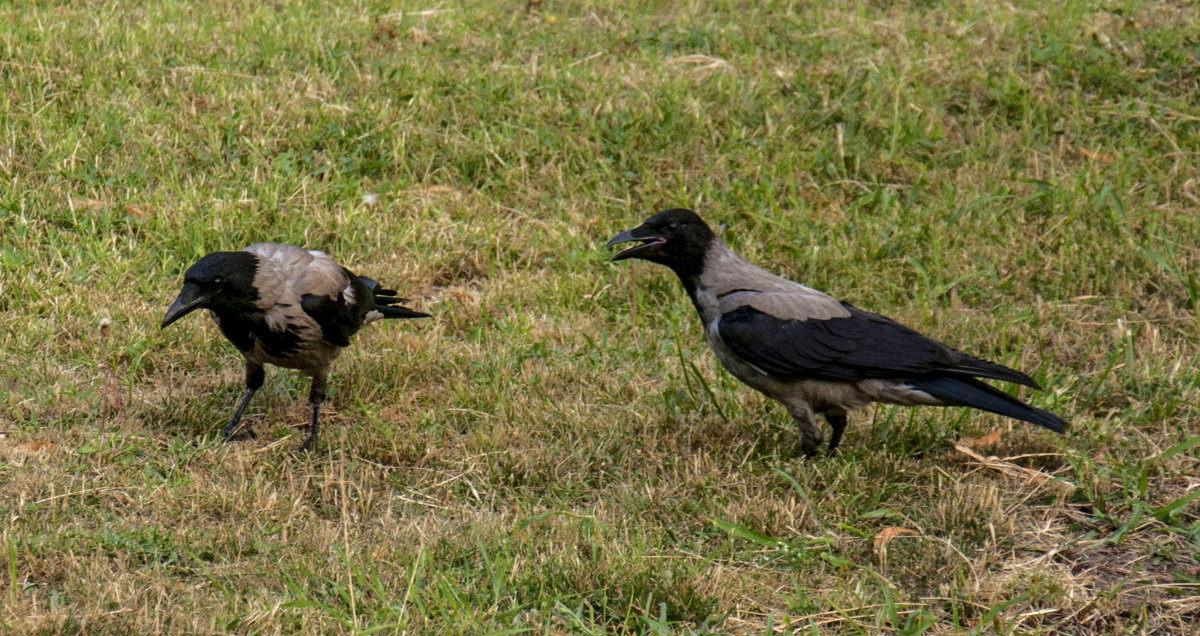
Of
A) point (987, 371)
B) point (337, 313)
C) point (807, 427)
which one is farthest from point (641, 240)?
point (987, 371)

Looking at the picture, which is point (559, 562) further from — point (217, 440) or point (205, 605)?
point (217, 440)

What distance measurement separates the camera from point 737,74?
8883 mm

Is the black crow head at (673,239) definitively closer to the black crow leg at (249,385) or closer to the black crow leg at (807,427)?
the black crow leg at (807,427)

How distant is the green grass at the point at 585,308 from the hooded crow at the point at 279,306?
1.03 feet

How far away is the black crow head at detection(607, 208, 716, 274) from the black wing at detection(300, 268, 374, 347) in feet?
3.92

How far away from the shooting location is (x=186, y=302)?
5426mm

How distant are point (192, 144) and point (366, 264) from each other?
1.49 m

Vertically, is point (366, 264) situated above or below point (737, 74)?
below

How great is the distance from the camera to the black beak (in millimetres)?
5375

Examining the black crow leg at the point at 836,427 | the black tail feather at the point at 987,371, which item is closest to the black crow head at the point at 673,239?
the black crow leg at the point at 836,427

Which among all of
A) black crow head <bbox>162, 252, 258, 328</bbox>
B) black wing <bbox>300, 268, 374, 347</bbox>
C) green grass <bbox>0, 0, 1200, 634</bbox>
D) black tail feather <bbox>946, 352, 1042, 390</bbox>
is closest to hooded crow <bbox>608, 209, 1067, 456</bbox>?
black tail feather <bbox>946, 352, 1042, 390</bbox>

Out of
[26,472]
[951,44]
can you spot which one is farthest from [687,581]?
[951,44]

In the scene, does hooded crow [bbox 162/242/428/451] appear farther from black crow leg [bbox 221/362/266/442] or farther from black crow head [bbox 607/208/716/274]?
black crow head [bbox 607/208/716/274]

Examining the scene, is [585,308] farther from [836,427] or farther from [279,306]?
[279,306]
